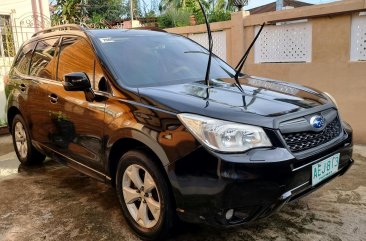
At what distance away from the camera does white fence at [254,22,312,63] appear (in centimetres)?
601

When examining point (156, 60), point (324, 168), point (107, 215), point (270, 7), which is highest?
point (270, 7)

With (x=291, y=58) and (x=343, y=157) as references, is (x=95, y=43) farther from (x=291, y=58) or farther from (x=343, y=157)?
(x=291, y=58)

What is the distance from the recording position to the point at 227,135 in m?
2.44

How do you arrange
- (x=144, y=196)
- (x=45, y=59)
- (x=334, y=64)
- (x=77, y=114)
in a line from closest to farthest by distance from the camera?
1. (x=144, y=196)
2. (x=77, y=114)
3. (x=45, y=59)
4. (x=334, y=64)

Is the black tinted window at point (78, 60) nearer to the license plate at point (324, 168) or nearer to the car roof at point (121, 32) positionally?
the car roof at point (121, 32)

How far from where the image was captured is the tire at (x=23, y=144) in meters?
4.94

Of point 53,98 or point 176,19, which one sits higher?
point 176,19

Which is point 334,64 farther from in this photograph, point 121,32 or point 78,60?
point 78,60

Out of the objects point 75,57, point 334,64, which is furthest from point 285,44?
point 75,57

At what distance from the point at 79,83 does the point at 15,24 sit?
8.81m

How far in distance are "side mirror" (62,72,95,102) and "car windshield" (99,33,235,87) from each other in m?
0.26

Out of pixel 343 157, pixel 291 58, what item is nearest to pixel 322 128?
pixel 343 157

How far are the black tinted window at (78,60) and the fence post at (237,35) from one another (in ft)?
12.0

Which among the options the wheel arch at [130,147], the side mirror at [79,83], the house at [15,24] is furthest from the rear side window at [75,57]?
the house at [15,24]
